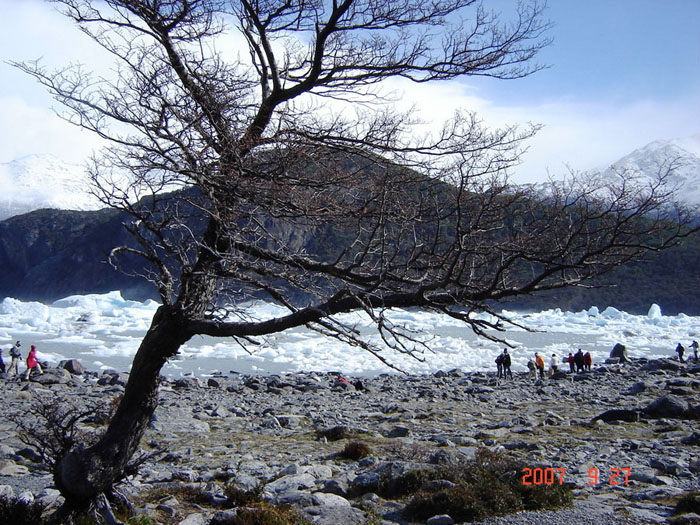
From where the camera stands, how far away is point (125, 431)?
4.86 meters

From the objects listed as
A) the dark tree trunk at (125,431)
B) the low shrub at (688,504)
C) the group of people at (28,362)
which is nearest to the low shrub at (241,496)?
the dark tree trunk at (125,431)

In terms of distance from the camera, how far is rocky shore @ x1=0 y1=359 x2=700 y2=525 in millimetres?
6020

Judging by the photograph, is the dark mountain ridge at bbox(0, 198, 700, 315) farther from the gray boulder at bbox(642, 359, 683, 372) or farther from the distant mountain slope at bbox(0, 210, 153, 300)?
the gray boulder at bbox(642, 359, 683, 372)

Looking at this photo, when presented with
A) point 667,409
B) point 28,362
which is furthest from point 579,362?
point 28,362

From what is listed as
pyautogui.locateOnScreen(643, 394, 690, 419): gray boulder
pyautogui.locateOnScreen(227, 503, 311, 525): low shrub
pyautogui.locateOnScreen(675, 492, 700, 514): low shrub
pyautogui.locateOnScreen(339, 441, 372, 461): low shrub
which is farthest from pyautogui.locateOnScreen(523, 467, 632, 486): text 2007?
pyautogui.locateOnScreen(643, 394, 690, 419): gray boulder

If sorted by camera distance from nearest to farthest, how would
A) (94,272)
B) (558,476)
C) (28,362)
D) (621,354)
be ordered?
1. (558,476)
2. (28,362)
3. (621,354)
4. (94,272)

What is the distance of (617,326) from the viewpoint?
2153 inches

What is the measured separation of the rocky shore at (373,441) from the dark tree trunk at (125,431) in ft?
2.78

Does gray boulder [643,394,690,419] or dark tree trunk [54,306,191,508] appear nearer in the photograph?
dark tree trunk [54,306,191,508]

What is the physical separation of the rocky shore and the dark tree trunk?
33.4 inches

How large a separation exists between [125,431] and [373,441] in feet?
19.0

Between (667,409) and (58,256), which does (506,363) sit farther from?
(58,256)

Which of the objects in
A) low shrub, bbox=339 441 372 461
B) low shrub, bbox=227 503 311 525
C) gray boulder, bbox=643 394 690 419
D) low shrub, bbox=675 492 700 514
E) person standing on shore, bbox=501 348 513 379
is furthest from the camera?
person standing on shore, bbox=501 348 513 379

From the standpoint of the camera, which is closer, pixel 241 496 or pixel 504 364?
pixel 241 496
